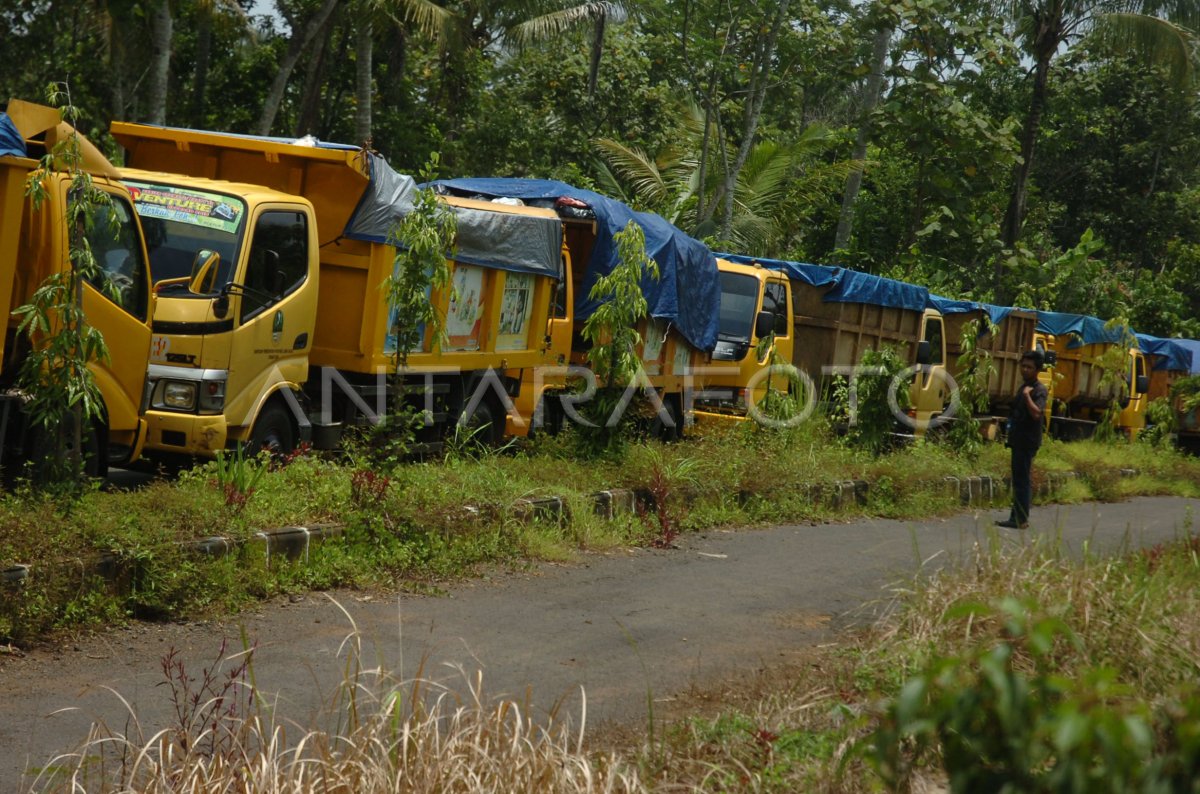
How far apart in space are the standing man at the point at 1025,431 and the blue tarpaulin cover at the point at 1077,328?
35.5 feet

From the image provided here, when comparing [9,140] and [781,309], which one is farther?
[781,309]

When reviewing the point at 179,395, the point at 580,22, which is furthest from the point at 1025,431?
the point at 580,22

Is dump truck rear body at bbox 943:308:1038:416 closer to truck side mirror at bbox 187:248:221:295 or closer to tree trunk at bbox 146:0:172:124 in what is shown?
tree trunk at bbox 146:0:172:124

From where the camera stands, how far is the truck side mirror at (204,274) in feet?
31.2

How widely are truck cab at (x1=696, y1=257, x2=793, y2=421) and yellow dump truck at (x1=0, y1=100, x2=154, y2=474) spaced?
8556 mm

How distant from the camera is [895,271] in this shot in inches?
951

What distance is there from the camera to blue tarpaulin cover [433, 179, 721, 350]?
44.9 feet

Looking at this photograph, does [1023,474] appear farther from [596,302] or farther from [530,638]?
[530,638]

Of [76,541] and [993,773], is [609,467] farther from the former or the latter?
[993,773]

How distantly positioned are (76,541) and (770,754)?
3934 mm

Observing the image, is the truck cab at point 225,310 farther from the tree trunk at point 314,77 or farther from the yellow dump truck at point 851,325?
the tree trunk at point 314,77

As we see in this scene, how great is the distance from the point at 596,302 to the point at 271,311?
15.1 feet

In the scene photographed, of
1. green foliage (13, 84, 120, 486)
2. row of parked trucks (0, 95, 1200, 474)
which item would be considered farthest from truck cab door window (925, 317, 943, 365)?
green foliage (13, 84, 120, 486)

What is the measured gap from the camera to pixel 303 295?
10375 mm
